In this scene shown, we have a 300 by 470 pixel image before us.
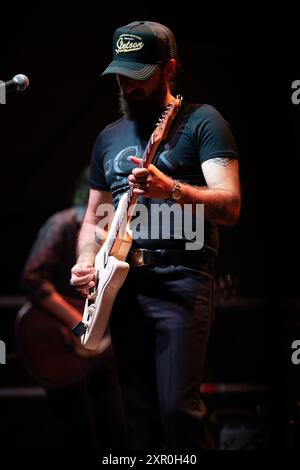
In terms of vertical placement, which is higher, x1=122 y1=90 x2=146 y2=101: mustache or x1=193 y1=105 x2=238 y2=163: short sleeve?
x1=122 y1=90 x2=146 y2=101: mustache

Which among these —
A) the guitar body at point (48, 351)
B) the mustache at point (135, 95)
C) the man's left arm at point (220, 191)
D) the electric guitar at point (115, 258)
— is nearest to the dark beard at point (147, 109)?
the mustache at point (135, 95)

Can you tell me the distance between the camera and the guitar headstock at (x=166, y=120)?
231 cm

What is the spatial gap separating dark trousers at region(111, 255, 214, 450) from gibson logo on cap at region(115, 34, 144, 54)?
727mm

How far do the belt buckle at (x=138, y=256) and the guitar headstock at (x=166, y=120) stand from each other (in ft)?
1.29

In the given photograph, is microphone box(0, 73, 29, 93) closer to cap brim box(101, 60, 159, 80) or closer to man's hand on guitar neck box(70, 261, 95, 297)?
cap brim box(101, 60, 159, 80)

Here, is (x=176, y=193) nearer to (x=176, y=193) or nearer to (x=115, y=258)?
(x=176, y=193)

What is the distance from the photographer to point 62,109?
14.7 feet

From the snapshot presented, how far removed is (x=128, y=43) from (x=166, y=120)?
A: 0.38 m

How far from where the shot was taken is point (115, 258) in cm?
244

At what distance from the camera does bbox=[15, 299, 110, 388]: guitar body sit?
4.19 metres

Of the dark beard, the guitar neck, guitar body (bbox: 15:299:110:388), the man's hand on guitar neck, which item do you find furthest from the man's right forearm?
guitar body (bbox: 15:299:110:388)

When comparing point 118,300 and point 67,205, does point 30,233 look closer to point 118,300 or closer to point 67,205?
point 67,205

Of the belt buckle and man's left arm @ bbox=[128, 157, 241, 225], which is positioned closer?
man's left arm @ bbox=[128, 157, 241, 225]
